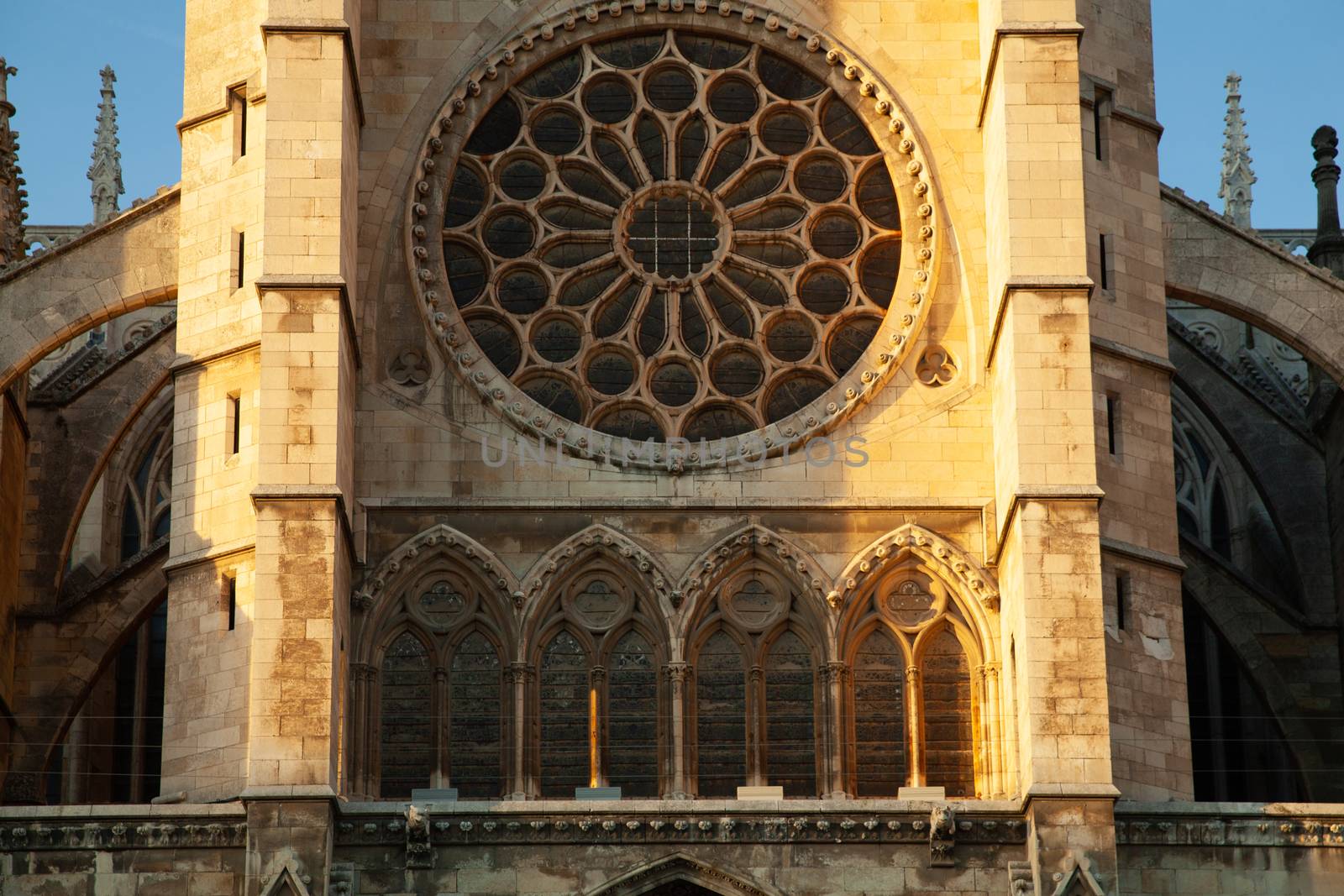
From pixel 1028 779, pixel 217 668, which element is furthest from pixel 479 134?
pixel 1028 779

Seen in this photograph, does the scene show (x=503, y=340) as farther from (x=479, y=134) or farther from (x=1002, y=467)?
(x=1002, y=467)

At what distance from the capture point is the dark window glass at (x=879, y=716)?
94.3 ft

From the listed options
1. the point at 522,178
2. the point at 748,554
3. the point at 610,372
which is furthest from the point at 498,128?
the point at 748,554

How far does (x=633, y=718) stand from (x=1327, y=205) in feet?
34.0

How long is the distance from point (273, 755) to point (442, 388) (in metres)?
4.50

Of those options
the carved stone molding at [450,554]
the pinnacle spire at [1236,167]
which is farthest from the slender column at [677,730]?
the pinnacle spire at [1236,167]

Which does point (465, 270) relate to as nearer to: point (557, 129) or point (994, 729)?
point (557, 129)

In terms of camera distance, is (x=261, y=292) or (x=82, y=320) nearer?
(x=261, y=292)

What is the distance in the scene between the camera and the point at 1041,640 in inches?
1074

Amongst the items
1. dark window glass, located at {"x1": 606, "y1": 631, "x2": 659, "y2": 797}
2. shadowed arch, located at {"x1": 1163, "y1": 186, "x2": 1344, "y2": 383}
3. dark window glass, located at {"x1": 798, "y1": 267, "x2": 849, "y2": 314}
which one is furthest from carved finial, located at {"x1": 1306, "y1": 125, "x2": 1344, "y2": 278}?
dark window glass, located at {"x1": 606, "y1": 631, "x2": 659, "y2": 797}

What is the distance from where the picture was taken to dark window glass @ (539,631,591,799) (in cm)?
2872

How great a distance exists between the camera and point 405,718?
28828 mm

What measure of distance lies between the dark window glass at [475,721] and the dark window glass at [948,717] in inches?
153

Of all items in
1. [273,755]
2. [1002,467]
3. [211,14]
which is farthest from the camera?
[211,14]
